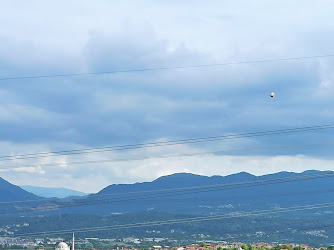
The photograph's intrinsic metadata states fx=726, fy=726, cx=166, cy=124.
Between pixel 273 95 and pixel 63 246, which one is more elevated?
pixel 273 95

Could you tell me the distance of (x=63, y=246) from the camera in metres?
182

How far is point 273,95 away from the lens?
264 feet

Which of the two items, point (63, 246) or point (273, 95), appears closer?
point (273, 95)

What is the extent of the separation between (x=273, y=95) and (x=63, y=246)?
113540 mm
